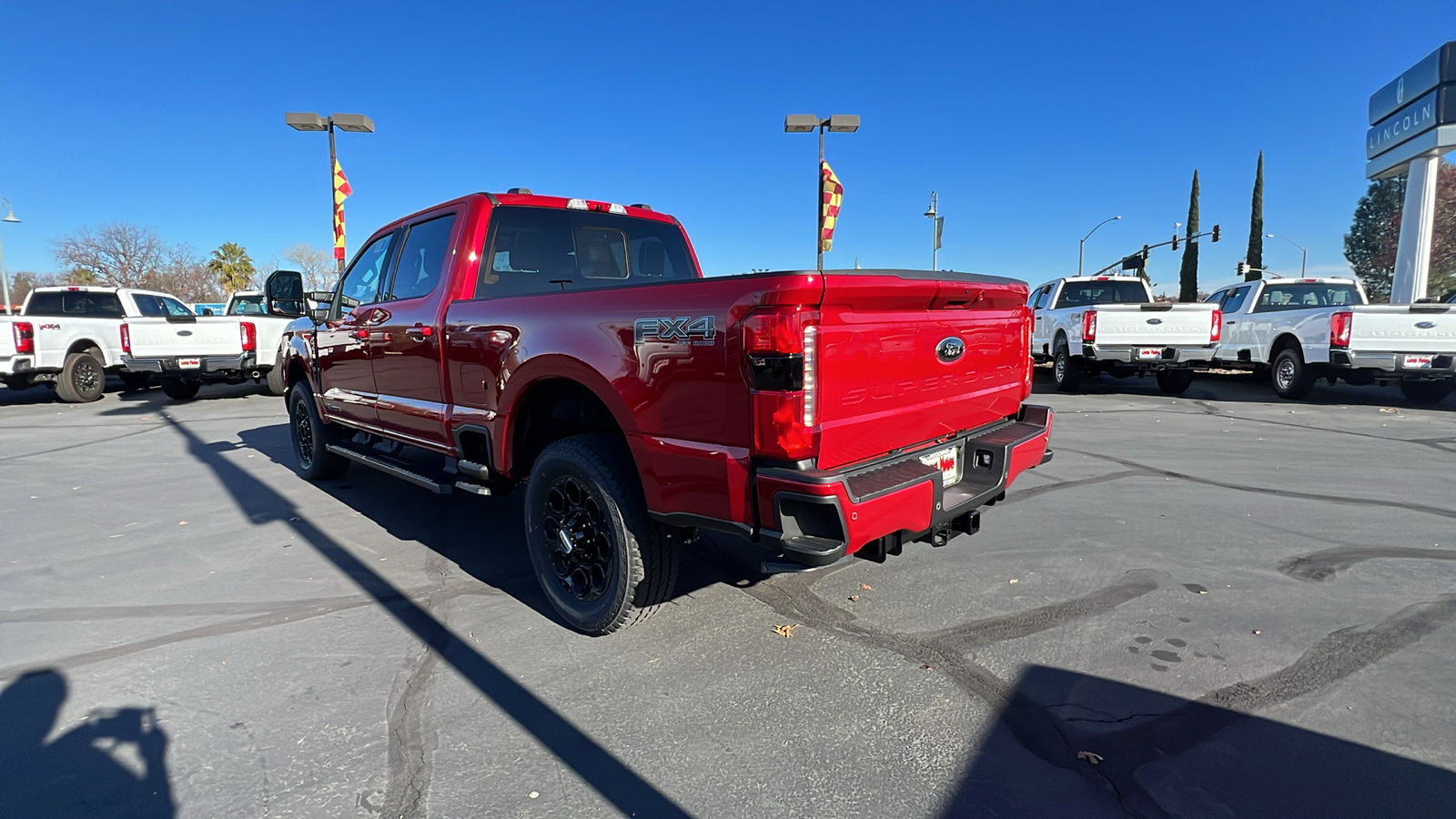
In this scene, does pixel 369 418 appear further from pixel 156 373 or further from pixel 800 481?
pixel 156 373

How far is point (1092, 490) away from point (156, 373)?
43.0ft

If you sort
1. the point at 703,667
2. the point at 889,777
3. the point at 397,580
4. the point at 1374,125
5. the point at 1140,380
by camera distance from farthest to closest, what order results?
the point at 1374,125
the point at 1140,380
the point at 397,580
the point at 703,667
the point at 889,777

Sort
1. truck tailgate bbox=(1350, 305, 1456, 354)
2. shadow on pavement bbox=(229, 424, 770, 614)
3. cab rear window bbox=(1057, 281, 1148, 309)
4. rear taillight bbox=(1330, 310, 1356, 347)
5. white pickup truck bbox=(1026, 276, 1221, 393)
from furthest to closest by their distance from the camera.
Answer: cab rear window bbox=(1057, 281, 1148, 309), white pickup truck bbox=(1026, 276, 1221, 393), rear taillight bbox=(1330, 310, 1356, 347), truck tailgate bbox=(1350, 305, 1456, 354), shadow on pavement bbox=(229, 424, 770, 614)

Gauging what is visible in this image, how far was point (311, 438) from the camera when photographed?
21.2 feet

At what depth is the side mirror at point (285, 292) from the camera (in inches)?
227

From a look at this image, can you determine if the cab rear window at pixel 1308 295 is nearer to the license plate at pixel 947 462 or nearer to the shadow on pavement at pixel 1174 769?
the license plate at pixel 947 462

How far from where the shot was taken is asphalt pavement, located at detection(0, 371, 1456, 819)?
235cm

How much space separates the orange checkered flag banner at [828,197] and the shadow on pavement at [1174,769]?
43.7 feet

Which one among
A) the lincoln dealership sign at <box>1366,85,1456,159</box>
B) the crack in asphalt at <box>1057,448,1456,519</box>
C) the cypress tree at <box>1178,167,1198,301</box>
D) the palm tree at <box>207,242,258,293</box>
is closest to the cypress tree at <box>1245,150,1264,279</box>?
the cypress tree at <box>1178,167,1198,301</box>

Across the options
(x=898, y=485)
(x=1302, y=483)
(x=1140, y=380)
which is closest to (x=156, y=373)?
(x=898, y=485)

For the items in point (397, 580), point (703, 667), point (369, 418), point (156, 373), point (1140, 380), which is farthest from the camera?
point (1140, 380)

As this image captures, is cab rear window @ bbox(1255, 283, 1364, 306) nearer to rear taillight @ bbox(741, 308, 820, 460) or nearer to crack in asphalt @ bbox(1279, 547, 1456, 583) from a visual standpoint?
crack in asphalt @ bbox(1279, 547, 1456, 583)

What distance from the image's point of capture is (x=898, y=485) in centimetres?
275

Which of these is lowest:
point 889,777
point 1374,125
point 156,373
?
point 889,777
